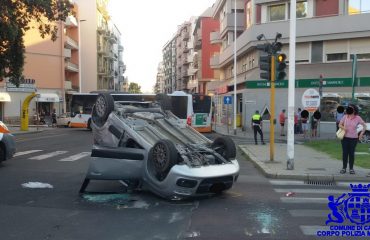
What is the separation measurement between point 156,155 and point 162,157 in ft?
0.60

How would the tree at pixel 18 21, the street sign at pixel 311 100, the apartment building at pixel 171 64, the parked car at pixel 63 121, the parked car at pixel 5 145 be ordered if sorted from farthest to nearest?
the apartment building at pixel 171 64 < the parked car at pixel 63 121 < the tree at pixel 18 21 < the street sign at pixel 311 100 < the parked car at pixel 5 145

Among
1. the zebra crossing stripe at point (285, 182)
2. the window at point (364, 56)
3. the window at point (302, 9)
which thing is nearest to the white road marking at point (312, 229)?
the zebra crossing stripe at point (285, 182)

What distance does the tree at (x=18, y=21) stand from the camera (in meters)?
20.5

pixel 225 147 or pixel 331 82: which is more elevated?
pixel 331 82

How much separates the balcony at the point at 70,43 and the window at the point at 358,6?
37.6 metres

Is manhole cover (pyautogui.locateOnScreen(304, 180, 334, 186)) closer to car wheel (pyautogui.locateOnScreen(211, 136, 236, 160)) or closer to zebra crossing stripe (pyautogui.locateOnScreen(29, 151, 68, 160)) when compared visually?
car wheel (pyautogui.locateOnScreen(211, 136, 236, 160))

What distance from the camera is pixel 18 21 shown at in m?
22.8

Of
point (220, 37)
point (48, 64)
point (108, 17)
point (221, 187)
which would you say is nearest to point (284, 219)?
point (221, 187)

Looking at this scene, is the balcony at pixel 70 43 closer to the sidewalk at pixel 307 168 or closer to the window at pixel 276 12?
the window at pixel 276 12

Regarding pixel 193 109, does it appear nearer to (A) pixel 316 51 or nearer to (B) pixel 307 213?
(A) pixel 316 51

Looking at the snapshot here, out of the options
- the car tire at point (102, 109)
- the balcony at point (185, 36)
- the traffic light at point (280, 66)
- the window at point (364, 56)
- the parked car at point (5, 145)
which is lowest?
the parked car at point (5, 145)

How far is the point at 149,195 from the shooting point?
8.88 m

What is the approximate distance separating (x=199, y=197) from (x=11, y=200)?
3.46 m

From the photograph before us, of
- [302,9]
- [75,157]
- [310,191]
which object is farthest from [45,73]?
[310,191]
